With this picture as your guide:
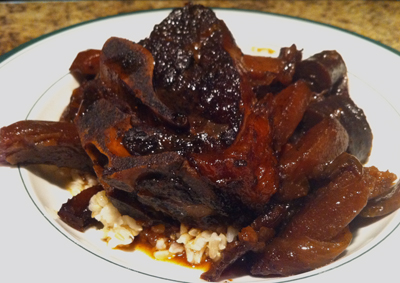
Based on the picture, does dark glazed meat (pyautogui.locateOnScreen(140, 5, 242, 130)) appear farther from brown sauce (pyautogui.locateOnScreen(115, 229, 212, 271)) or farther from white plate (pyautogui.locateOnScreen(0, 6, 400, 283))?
white plate (pyautogui.locateOnScreen(0, 6, 400, 283))

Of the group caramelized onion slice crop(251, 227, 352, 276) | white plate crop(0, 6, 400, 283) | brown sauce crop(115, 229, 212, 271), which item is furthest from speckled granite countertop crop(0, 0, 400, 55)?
caramelized onion slice crop(251, 227, 352, 276)

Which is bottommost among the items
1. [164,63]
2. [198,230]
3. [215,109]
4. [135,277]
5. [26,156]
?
[198,230]

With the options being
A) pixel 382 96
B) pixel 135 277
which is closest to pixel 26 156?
pixel 135 277

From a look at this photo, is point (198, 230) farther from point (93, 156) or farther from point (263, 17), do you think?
point (263, 17)

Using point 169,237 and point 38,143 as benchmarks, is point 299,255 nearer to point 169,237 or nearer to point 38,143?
point 169,237

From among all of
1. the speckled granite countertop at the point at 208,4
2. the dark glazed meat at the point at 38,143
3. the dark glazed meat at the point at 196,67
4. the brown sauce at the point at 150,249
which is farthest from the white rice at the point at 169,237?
the speckled granite countertop at the point at 208,4

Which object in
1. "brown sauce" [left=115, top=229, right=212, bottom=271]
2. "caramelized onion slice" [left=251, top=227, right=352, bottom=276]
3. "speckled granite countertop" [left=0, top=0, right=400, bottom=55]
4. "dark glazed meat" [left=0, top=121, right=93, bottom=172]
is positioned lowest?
"brown sauce" [left=115, top=229, right=212, bottom=271]
